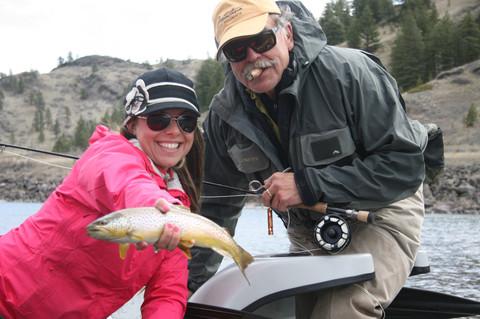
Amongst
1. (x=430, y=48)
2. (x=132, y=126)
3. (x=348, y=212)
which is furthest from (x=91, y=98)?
(x=132, y=126)

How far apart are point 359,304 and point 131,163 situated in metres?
1.80

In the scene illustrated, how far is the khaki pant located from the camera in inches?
151

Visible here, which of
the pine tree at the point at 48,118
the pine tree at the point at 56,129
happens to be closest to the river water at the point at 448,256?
the pine tree at the point at 56,129

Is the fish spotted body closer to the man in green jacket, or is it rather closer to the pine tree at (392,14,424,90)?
the man in green jacket

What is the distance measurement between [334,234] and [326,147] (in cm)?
55

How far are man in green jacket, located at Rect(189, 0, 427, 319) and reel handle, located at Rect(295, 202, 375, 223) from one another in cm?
6

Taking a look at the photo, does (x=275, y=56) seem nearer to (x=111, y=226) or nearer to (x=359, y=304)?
(x=359, y=304)

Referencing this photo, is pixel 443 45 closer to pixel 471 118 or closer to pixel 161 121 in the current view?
pixel 471 118

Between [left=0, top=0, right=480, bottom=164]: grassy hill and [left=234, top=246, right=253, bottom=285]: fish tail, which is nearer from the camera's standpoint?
[left=234, top=246, right=253, bottom=285]: fish tail

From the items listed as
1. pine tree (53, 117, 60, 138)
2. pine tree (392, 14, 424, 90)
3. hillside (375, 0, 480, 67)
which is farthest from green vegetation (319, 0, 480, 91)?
pine tree (53, 117, 60, 138)

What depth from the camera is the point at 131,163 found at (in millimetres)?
2758

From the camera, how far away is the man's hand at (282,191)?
3.96 metres

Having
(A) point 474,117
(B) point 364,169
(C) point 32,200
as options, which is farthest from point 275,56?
(C) point 32,200

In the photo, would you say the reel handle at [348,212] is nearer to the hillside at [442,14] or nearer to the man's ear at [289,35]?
the man's ear at [289,35]
